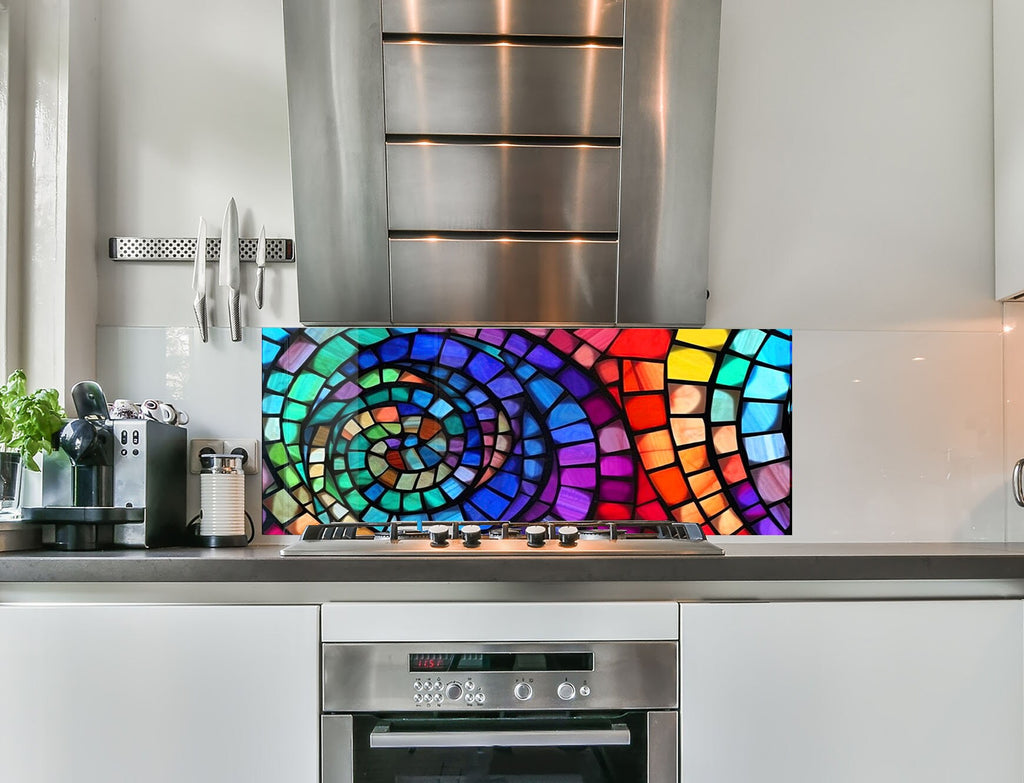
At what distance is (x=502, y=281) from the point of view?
1.94 m

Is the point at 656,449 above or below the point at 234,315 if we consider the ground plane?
below

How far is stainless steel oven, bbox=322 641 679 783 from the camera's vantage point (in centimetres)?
147

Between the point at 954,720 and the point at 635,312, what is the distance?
103cm

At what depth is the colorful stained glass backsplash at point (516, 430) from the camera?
2035 mm

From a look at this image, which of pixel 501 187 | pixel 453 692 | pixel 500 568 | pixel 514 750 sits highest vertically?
pixel 501 187

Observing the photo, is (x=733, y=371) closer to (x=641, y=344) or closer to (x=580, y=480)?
(x=641, y=344)

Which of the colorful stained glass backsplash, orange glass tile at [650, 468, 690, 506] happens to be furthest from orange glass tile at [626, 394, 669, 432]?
orange glass tile at [650, 468, 690, 506]

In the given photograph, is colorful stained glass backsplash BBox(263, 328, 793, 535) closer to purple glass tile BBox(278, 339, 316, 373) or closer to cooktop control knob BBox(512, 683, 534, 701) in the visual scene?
purple glass tile BBox(278, 339, 316, 373)

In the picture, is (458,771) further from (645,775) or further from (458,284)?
(458,284)

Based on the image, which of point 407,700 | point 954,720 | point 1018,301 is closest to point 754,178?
point 1018,301

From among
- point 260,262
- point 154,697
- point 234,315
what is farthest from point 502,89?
point 154,697

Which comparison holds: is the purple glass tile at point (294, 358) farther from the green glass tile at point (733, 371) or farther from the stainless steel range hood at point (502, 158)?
the green glass tile at point (733, 371)

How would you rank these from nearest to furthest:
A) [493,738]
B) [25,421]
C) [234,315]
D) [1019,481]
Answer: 1. [493,738]
2. [25,421]
3. [1019,481]
4. [234,315]

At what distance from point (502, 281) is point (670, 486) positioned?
2.11 feet
